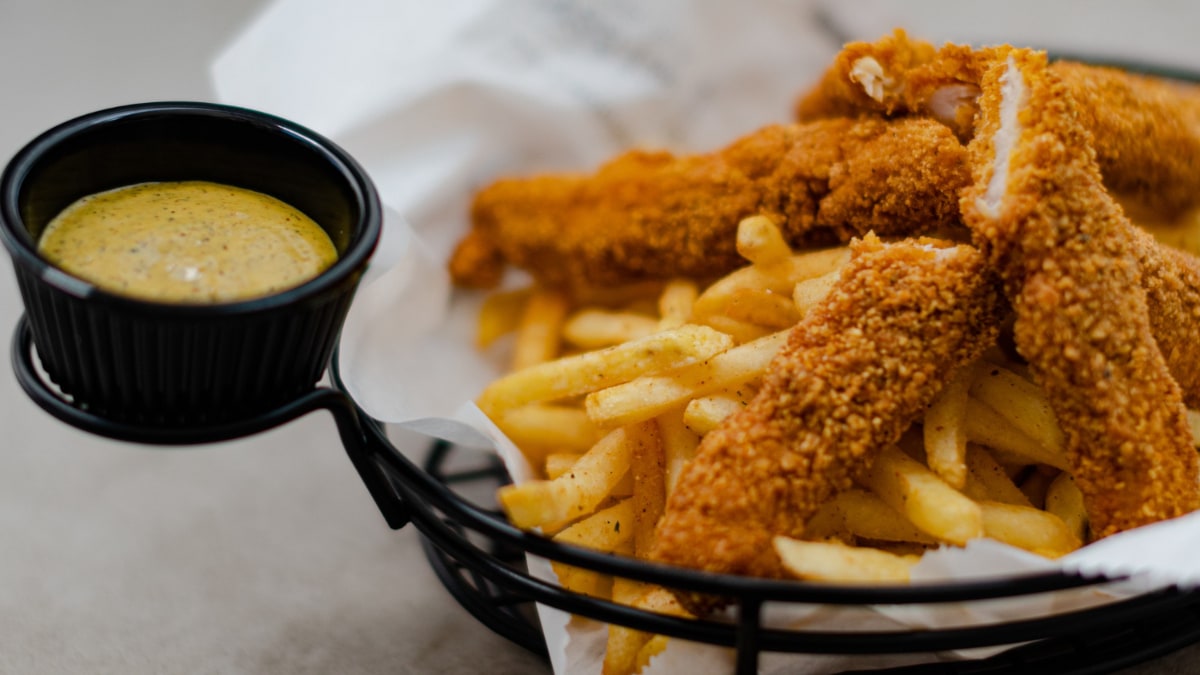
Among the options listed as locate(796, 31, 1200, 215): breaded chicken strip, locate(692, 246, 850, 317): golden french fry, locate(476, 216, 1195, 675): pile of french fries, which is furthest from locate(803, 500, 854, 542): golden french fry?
locate(796, 31, 1200, 215): breaded chicken strip

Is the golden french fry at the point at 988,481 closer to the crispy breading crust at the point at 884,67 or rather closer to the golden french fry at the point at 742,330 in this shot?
the golden french fry at the point at 742,330

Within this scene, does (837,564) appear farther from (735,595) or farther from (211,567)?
(211,567)

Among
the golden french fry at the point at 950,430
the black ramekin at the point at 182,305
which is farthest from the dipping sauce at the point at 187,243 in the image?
the golden french fry at the point at 950,430

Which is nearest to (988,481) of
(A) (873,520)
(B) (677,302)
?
(A) (873,520)

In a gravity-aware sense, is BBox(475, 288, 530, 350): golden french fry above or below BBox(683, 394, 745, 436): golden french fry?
below

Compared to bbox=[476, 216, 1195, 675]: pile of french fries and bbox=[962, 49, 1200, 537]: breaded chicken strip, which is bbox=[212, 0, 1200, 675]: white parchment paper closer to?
bbox=[476, 216, 1195, 675]: pile of french fries

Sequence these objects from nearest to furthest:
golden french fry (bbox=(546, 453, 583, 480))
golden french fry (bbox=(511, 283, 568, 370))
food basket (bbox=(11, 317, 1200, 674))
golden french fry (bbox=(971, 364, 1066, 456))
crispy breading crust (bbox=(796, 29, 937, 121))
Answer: food basket (bbox=(11, 317, 1200, 674)) → golden french fry (bbox=(971, 364, 1066, 456)) → golden french fry (bbox=(546, 453, 583, 480)) → crispy breading crust (bbox=(796, 29, 937, 121)) → golden french fry (bbox=(511, 283, 568, 370))
